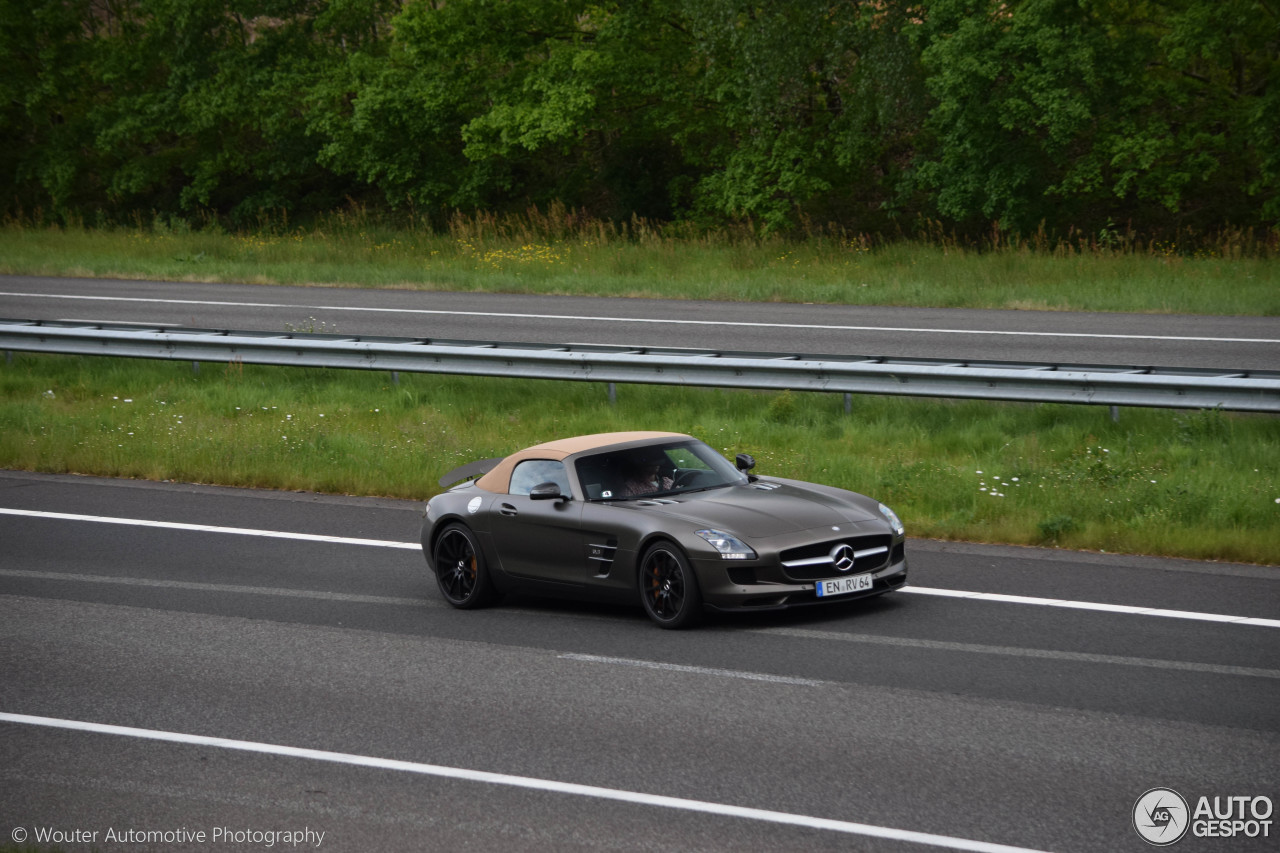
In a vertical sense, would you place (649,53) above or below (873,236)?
above

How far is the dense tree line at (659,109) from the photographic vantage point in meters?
28.3

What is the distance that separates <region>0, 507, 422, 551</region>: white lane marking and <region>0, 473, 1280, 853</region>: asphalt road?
101 centimetres

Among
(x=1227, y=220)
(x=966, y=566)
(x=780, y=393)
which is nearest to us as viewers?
(x=966, y=566)

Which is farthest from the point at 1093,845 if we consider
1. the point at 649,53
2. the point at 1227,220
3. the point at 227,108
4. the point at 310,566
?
the point at 227,108

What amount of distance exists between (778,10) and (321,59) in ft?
50.1

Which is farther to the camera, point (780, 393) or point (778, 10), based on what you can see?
point (778, 10)

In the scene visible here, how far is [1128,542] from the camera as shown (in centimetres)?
1134

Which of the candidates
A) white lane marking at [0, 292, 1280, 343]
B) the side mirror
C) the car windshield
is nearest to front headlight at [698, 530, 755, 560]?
the car windshield

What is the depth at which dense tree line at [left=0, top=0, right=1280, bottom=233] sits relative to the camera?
92.8 feet

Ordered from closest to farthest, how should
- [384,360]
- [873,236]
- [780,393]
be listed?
[780,393] → [384,360] → [873,236]

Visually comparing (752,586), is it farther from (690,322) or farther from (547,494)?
(690,322)

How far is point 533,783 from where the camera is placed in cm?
646

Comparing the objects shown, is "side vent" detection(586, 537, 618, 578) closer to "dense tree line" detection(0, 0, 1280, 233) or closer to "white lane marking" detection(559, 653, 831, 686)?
"white lane marking" detection(559, 653, 831, 686)

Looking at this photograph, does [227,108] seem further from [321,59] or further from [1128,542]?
[1128,542]
